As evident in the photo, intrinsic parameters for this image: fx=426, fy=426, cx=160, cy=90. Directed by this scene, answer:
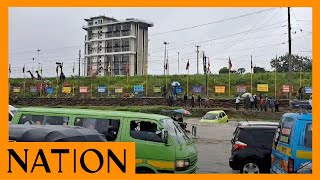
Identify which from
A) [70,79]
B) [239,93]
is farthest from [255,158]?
[70,79]

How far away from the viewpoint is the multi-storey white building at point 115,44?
365 feet

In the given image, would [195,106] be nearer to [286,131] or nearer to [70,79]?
[70,79]

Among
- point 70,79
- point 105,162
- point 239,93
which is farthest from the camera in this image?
point 70,79

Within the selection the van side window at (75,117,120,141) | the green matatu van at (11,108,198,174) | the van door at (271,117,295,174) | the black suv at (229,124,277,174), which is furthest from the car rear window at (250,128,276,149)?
the van side window at (75,117,120,141)

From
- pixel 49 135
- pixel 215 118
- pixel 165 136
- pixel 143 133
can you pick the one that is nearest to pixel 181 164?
pixel 165 136

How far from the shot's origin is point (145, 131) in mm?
9352

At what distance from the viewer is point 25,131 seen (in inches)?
228

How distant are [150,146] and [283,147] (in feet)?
8.94

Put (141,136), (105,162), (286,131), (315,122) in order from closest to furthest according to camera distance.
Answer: (105,162) < (315,122) < (286,131) < (141,136)

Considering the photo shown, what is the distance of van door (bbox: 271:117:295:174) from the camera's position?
309 inches

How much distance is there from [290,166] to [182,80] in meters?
48.8

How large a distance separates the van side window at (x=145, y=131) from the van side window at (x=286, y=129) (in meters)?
2.53

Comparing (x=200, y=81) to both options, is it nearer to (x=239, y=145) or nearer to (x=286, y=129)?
(x=239, y=145)

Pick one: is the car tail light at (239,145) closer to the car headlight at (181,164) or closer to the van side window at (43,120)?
the car headlight at (181,164)
